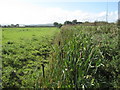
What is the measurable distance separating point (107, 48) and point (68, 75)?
4.28 ft

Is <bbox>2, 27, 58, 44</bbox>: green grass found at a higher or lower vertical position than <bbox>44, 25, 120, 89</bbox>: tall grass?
higher

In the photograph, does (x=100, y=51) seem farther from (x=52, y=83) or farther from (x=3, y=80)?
(x=3, y=80)

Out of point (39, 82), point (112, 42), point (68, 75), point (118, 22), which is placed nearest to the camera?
point (39, 82)

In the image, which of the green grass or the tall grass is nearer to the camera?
the tall grass

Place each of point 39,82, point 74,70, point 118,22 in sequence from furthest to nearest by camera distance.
Result: 1. point 118,22
2. point 74,70
3. point 39,82

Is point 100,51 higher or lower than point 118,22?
lower

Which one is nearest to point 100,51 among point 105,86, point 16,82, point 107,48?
point 107,48

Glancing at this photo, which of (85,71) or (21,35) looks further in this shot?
(21,35)

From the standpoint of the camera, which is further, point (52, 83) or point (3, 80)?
point (3, 80)

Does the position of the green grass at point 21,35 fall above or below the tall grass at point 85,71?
above

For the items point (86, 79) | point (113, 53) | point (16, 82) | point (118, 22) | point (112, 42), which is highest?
point (118, 22)

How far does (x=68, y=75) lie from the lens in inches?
84.7

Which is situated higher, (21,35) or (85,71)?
(21,35)

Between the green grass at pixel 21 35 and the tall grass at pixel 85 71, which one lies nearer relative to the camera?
the tall grass at pixel 85 71
